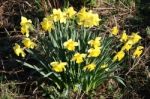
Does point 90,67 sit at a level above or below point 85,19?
below

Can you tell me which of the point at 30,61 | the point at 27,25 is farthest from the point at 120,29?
the point at 27,25

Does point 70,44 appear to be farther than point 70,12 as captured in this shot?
No

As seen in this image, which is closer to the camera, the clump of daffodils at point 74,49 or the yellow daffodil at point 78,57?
the yellow daffodil at point 78,57

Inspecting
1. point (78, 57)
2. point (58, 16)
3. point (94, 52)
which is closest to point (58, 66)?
point (78, 57)

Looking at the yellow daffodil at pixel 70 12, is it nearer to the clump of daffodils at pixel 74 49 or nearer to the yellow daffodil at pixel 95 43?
the clump of daffodils at pixel 74 49

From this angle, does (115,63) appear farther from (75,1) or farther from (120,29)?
(75,1)

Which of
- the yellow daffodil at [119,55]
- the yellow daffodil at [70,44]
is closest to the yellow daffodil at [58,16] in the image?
the yellow daffodil at [70,44]

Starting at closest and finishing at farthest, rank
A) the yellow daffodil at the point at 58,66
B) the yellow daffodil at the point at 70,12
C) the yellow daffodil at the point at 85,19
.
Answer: the yellow daffodil at the point at 58,66
the yellow daffodil at the point at 85,19
the yellow daffodil at the point at 70,12

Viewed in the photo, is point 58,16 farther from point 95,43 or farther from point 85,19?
point 95,43

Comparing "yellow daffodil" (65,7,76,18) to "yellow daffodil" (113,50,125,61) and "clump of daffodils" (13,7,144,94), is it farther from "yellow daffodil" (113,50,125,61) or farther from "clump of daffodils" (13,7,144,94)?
"yellow daffodil" (113,50,125,61)

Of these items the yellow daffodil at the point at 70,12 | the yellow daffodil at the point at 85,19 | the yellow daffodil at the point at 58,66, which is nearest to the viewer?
the yellow daffodil at the point at 58,66

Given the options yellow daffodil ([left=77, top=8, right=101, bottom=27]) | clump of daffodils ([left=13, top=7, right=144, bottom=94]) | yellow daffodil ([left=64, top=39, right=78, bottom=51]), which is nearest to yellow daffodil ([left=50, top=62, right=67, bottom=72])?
clump of daffodils ([left=13, top=7, right=144, bottom=94])
